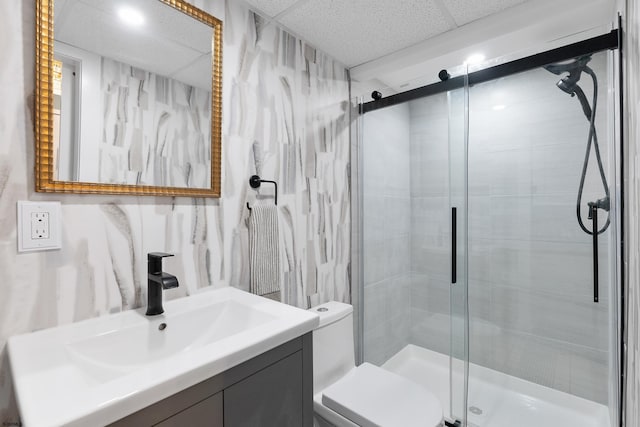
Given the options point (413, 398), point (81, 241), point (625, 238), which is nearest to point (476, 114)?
point (625, 238)

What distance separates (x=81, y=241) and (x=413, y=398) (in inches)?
58.1

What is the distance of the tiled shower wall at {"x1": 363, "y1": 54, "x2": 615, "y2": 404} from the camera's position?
1.69m

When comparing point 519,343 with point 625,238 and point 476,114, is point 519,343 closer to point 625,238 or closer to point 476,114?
point 625,238

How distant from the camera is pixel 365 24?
160cm

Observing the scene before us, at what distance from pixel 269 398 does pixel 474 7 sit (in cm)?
A: 184

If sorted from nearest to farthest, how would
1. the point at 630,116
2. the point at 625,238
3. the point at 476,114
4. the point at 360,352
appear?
the point at 630,116
the point at 625,238
the point at 476,114
the point at 360,352

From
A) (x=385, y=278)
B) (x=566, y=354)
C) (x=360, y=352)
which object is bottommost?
(x=360, y=352)

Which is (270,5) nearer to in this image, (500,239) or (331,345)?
(331,345)

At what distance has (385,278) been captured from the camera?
219 centimetres

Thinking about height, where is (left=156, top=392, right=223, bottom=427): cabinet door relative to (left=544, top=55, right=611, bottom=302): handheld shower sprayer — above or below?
below

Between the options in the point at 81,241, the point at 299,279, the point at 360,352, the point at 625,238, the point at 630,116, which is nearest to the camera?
the point at 81,241

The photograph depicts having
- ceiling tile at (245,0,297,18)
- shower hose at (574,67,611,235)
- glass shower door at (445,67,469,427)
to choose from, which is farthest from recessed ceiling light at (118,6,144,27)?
shower hose at (574,67,611,235)

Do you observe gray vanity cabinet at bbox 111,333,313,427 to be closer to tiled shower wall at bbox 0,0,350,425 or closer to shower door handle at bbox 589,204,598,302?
tiled shower wall at bbox 0,0,350,425

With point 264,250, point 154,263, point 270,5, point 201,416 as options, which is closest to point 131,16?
point 270,5
